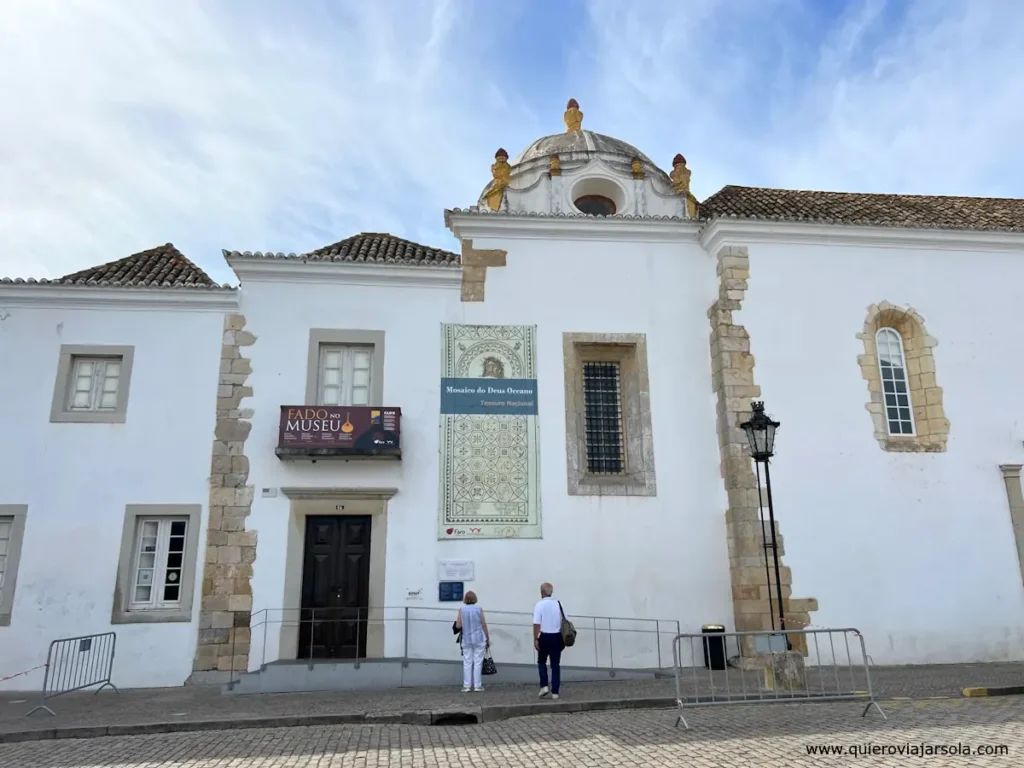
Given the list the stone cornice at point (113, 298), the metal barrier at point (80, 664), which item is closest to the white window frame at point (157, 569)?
the metal barrier at point (80, 664)

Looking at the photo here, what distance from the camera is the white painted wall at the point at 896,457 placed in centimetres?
1183

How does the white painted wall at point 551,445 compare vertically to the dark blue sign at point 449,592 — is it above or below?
above

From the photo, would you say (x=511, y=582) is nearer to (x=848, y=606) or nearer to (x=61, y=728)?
(x=848, y=606)

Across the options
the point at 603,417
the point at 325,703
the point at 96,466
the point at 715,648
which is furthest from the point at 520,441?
the point at 96,466

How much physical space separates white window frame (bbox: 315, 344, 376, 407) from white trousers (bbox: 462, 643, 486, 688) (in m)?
4.33

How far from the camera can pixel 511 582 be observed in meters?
11.6

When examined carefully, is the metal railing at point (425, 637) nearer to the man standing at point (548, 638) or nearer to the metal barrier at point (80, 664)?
the metal barrier at point (80, 664)

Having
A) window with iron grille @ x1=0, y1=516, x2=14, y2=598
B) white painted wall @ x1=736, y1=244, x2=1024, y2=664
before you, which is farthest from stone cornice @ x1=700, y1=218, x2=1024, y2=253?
window with iron grille @ x1=0, y1=516, x2=14, y2=598

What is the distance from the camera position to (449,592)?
1148cm

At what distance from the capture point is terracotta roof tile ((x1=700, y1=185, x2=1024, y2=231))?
13.7 meters

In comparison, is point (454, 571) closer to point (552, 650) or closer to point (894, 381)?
point (552, 650)

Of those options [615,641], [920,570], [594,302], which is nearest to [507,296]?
[594,302]

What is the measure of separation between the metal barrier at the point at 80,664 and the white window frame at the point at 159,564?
A: 2.09 feet

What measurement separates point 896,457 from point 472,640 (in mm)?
7718
